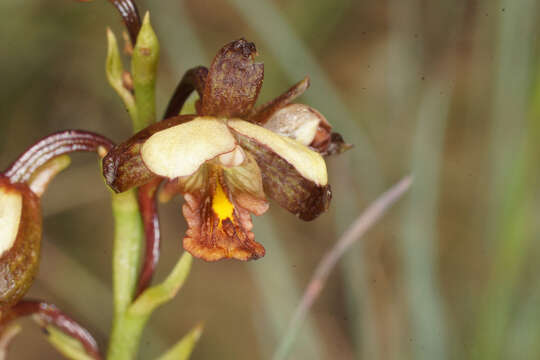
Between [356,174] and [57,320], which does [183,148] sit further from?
[356,174]

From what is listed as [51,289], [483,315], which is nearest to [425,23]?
[483,315]

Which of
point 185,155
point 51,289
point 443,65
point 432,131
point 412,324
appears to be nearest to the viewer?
point 185,155

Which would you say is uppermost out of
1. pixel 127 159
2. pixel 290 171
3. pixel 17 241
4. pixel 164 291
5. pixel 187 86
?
pixel 187 86

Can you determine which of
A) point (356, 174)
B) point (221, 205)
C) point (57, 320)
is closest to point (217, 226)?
point (221, 205)

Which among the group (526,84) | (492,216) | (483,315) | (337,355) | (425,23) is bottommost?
(337,355)

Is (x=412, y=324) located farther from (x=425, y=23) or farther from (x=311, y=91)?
(x=425, y=23)

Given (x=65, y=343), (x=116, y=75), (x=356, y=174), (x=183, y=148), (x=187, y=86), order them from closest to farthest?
1. (x=183, y=148)
2. (x=187, y=86)
3. (x=116, y=75)
4. (x=65, y=343)
5. (x=356, y=174)

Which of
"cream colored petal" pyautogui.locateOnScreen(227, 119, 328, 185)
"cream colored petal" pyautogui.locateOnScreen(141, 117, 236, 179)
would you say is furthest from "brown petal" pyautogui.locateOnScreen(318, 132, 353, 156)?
"cream colored petal" pyautogui.locateOnScreen(141, 117, 236, 179)
